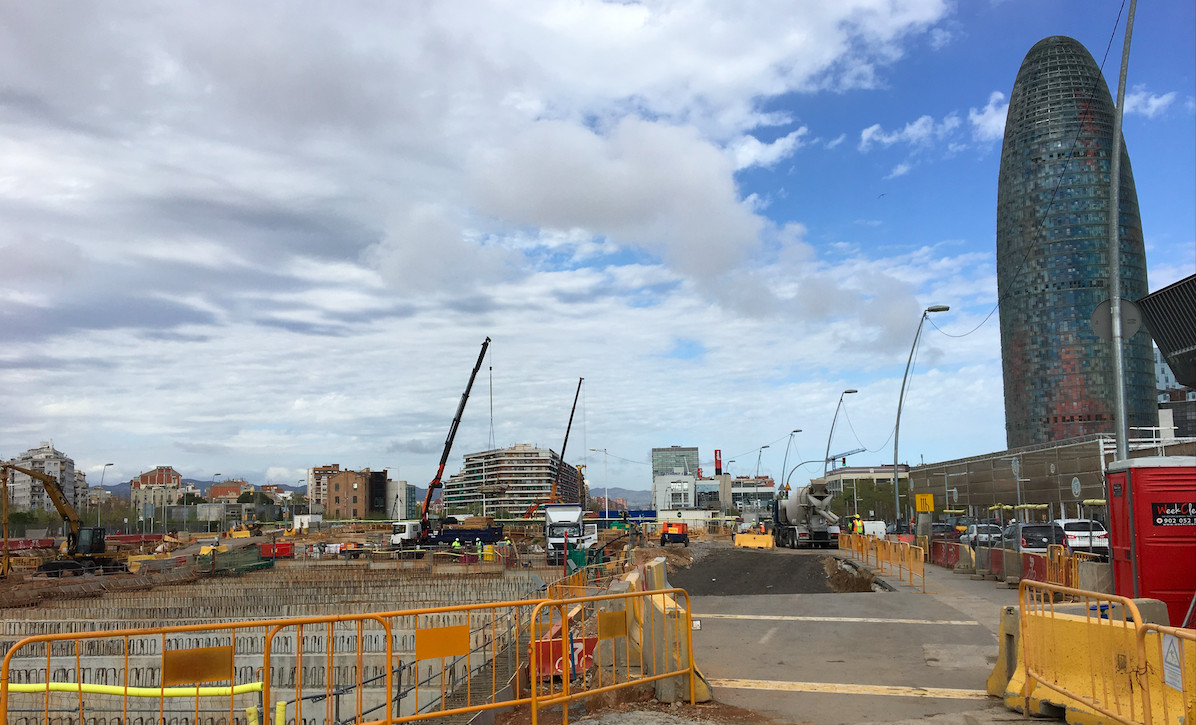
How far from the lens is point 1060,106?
150125 mm

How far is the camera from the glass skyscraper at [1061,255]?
143 meters

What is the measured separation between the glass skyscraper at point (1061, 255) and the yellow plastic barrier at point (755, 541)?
116 m

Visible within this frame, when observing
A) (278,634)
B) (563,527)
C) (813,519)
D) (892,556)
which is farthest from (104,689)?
(813,519)

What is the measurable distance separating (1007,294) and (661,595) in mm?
162855

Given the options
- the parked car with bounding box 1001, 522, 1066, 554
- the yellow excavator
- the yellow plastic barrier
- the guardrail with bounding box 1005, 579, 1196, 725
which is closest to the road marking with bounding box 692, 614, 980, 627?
the guardrail with bounding box 1005, 579, 1196, 725

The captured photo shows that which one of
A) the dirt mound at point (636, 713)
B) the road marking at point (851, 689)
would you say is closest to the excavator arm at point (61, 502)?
the dirt mound at point (636, 713)

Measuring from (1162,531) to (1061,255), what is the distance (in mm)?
153588

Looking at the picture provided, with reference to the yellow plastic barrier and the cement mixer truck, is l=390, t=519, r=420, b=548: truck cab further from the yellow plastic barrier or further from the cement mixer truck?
the cement mixer truck

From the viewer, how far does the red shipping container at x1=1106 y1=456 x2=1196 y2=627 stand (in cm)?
1115

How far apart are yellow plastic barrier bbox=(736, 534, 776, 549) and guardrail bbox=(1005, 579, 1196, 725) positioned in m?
40.4

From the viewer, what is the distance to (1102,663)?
7371 mm

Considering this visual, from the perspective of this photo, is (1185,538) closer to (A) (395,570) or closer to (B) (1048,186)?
(A) (395,570)

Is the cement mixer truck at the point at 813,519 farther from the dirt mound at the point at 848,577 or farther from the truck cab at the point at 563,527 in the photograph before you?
the truck cab at the point at 563,527

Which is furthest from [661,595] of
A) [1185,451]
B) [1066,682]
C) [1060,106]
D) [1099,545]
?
[1060,106]
